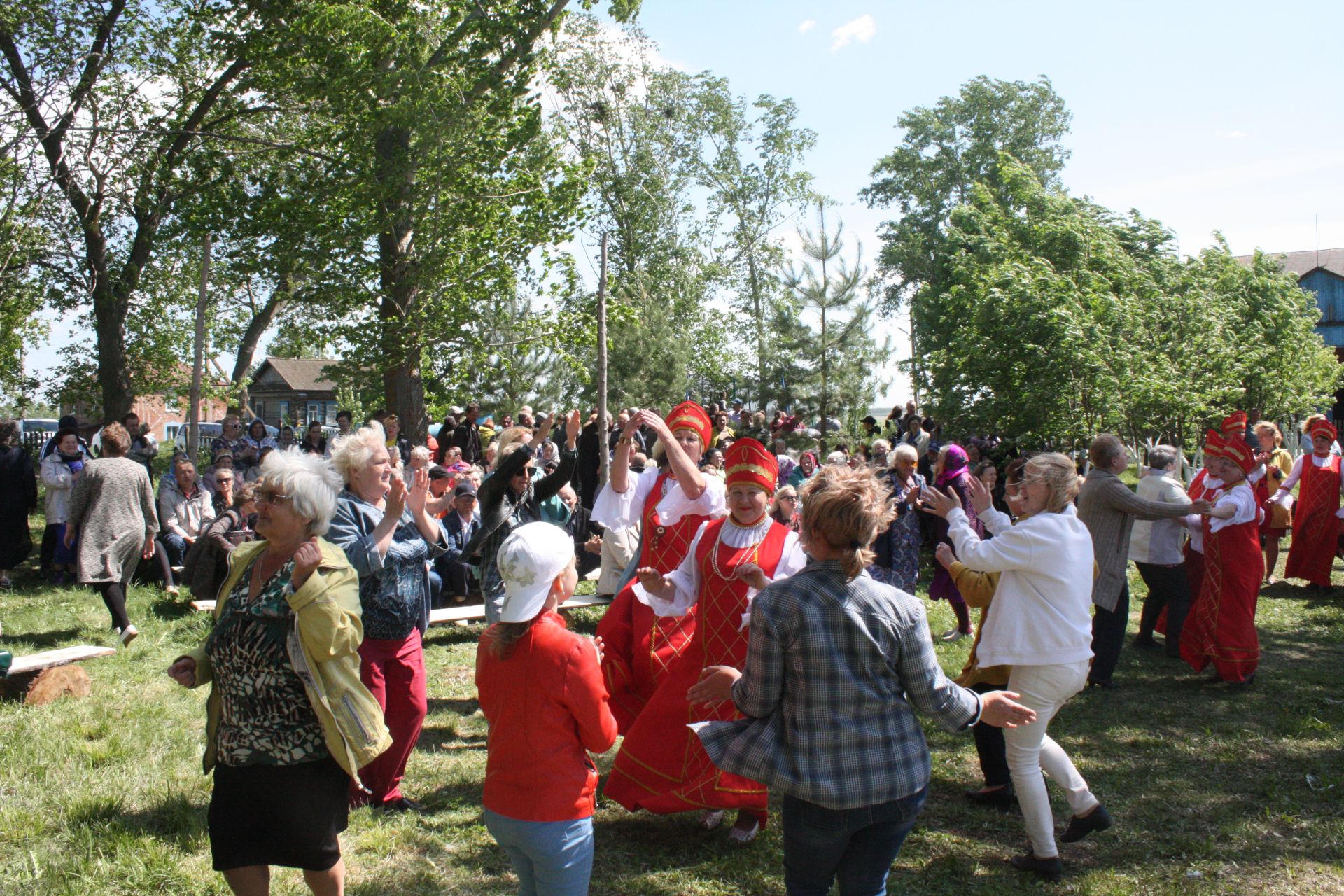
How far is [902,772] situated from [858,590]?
0.50m

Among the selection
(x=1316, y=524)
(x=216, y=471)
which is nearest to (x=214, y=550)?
(x=216, y=471)

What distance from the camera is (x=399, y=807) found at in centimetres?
466

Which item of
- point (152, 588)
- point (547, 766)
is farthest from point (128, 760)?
point (152, 588)

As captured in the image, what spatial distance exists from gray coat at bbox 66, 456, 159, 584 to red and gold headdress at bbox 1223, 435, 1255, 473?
7870 millimetres

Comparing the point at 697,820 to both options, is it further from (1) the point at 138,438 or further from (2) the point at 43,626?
(1) the point at 138,438

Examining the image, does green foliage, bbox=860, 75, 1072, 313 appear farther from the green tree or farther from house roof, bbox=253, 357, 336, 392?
house roof, bbox=253, 357, 336, 392

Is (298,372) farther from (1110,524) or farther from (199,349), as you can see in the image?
(1110,524)

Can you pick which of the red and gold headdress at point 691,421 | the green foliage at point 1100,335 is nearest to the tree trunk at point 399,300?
the green foliage at point 1100,335

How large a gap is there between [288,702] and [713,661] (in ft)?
6.00

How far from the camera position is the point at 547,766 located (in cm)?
283

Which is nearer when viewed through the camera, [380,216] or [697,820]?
[697,820]

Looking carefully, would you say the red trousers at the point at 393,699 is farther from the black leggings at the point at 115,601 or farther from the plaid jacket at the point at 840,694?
the black leggings at the point at 115,601

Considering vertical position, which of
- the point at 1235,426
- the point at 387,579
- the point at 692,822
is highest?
the point at 1235,426

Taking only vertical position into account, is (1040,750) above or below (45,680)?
above
